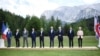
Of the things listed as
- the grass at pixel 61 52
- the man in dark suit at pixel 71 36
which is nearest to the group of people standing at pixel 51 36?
the man in dark suit at pixel 71 36

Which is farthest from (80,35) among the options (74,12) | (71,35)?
(74,12)

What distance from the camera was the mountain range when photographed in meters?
6.44

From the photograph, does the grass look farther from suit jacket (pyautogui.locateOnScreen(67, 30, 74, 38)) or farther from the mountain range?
the mountain range

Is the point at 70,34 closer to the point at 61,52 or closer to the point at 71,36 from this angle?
the point at 71,36

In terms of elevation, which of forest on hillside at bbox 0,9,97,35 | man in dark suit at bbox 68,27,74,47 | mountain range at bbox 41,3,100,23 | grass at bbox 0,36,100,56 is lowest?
grass at bbox 0,36,100,56

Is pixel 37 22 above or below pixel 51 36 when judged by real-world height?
above

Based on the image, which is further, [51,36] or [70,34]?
[51,36]

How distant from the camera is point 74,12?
21.2ft

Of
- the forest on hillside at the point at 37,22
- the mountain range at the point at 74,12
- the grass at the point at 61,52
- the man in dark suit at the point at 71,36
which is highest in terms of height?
the mountain range at the point at 74,12

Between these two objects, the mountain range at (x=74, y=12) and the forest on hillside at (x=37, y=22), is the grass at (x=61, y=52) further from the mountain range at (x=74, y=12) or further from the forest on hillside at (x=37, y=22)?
the mountain range at (x=74, y=12)

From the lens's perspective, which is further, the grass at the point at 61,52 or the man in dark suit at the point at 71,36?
the man in dark suit at the point at 71,36

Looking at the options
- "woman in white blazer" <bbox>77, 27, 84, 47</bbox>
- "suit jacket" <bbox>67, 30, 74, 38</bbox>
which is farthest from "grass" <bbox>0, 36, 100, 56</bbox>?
"suit jacket" <bbox>67, 30, 74, 38</bbox>

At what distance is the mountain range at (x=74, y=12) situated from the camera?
6438mm

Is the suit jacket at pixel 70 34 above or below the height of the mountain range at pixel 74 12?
below
